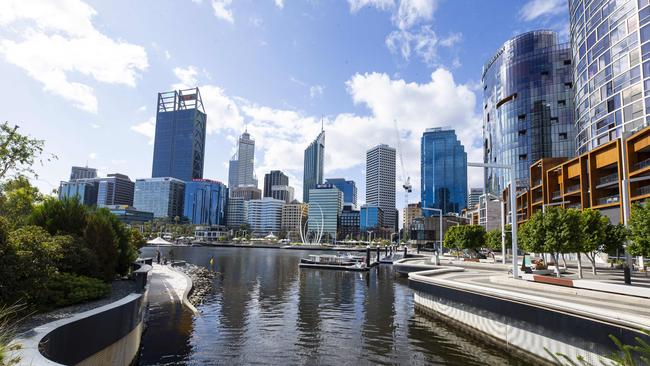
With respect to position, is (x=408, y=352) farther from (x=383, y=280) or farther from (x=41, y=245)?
(x=383, y=280)

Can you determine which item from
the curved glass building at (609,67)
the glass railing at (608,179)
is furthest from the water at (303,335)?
the curved glass building at (609,67)

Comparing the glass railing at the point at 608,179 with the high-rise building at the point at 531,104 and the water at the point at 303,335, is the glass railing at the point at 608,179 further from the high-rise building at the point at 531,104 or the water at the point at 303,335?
the high-rise building at the point at 531,104

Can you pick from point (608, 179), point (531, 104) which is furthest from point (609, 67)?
point (531, 104)

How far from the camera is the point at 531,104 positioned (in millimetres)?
119500

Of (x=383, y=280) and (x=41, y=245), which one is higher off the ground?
(x=41, y=245)

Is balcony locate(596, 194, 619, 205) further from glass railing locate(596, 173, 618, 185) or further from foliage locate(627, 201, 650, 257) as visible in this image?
foliage locate(627, 201, 650, 257)

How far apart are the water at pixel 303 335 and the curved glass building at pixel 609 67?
59.1m

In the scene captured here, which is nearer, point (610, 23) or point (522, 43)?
point (610, 23)

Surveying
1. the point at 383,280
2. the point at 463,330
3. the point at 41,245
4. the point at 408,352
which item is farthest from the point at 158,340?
the point at 383,280

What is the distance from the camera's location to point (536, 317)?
58.5 feet

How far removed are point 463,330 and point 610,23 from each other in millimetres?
79024

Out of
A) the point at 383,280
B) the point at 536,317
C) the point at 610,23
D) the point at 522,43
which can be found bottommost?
the point at 383,280

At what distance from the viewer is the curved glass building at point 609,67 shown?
64562 millimetres

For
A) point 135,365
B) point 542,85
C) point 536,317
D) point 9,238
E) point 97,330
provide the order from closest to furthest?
point 97,330
point 9,238
point 135,365
point 536,317
point 542,85
